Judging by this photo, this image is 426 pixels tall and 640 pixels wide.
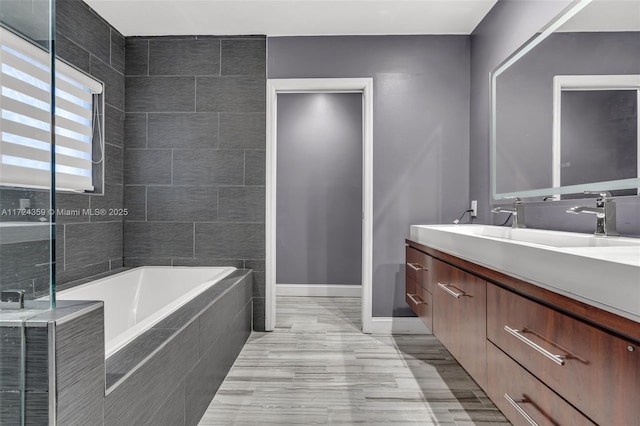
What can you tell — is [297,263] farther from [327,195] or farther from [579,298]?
[579,298]

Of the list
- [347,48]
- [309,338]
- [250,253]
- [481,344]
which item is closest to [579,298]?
[481,344]

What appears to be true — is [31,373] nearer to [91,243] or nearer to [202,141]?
[91,243]

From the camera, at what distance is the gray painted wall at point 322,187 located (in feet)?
14.1

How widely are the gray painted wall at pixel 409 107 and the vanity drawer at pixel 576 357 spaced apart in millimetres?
1760

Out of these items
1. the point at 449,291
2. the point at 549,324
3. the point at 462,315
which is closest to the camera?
the point at 549,324

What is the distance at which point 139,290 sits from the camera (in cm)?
282

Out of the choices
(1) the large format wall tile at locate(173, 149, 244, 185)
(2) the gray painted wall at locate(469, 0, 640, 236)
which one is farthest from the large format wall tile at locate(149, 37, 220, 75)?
(2) the gray painted wall at locate(469, 0, 640, 236)

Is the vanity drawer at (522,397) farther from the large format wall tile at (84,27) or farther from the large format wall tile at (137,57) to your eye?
the large format wall tile at (137,57)

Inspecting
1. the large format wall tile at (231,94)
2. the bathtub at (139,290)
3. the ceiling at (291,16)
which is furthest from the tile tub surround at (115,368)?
the ceiling at (291,16)

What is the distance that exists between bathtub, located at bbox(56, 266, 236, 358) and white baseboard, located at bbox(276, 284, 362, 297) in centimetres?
154

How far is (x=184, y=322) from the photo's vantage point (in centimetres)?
157

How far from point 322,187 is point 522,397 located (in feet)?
10.9

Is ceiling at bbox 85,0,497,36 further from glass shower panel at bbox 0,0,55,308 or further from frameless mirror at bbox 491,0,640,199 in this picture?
glass shower panel at bbox 0,0,55,308

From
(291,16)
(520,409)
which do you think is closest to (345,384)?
(520,409)
